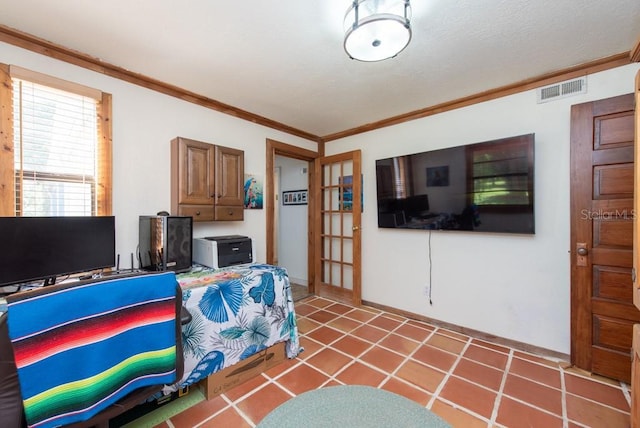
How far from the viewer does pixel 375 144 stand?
346cm

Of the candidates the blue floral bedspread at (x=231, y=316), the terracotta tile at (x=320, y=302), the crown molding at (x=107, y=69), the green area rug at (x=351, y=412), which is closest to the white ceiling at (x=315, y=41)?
the crown molding at (x=107, y=69)

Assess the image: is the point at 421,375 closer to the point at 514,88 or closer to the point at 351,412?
the point at 351,412

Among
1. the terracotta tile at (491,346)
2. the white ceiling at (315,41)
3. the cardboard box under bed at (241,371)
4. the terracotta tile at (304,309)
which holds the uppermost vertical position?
the white ceiling at (315,41)

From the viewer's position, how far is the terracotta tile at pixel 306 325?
2817 mm

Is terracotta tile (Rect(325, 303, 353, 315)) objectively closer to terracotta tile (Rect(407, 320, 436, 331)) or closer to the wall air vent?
terracotta tile (Rect(407, 320, 436, 331))

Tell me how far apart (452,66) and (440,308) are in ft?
7.82

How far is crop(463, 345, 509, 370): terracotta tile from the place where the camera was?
2.23m

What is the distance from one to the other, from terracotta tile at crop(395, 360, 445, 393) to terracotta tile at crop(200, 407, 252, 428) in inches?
45.6

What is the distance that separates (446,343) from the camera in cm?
256

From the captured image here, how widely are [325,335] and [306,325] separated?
314 millimetres

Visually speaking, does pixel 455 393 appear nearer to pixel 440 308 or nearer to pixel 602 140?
pixel 440 308

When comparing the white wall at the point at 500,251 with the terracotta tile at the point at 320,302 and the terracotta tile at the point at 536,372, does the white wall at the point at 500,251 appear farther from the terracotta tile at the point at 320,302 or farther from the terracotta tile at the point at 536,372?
the terracotta tile at the point at 320,302

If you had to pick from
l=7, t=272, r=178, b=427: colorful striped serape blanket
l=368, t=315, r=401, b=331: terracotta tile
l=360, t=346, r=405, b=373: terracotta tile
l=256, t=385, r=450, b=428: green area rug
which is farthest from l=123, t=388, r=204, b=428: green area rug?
l=368, t=315, r=401, b=331: terracotta tile

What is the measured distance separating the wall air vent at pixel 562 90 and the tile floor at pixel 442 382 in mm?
2240
